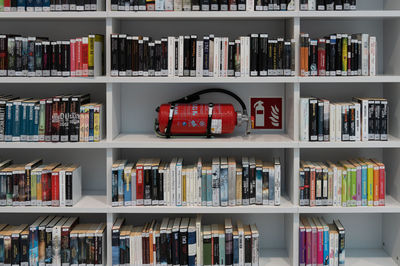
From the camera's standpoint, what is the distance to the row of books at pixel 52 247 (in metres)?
Result: 2.94

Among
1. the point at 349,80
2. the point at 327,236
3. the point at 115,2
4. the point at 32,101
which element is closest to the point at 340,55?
the point at 349,80

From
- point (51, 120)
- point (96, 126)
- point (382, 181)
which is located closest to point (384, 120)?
point (382, 181)

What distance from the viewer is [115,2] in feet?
9.36

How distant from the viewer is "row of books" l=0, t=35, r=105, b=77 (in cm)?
288

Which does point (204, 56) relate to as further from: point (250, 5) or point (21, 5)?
point (21, 5)

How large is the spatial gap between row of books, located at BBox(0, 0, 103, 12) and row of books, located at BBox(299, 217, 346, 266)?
175 centimetres

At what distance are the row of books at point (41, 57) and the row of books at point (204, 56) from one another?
0.19 m

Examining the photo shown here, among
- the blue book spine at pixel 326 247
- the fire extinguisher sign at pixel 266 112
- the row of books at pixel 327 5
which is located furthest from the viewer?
the fire extinguisher sign at pixel 266 112

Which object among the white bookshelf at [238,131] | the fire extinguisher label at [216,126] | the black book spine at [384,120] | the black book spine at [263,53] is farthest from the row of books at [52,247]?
the black book spine at [384,120]

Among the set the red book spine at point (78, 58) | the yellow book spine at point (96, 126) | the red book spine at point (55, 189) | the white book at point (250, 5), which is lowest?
the red book spine at point (55, 189)

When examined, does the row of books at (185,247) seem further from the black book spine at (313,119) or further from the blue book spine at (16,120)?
the blue book spine at (16,120)

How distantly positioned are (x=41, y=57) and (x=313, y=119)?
5.20 ft

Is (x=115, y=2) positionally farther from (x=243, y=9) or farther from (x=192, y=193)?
(x=192, y=193)

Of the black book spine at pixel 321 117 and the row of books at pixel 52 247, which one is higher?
the black book spine at pixel 321 117
